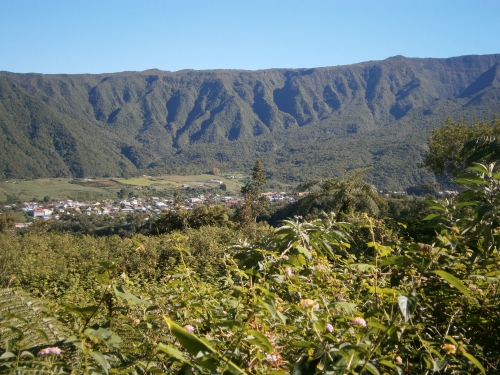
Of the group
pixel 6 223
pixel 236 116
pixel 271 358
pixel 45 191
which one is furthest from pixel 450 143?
pixel 236 116

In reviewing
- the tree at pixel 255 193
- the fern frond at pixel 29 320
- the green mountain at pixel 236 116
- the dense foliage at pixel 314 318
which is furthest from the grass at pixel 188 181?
the dense foliage at pixel 314 318

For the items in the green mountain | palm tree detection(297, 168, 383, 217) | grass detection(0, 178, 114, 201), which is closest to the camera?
palm tree detection(297, 168, 383, 217)

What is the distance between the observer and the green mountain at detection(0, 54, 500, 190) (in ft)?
300

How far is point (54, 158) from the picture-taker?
10281cm

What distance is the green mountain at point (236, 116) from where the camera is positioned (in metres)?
91.4

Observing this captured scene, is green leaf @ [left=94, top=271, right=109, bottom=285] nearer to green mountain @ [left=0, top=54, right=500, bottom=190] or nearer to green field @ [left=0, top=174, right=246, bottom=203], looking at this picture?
green field @ [left=0, top=174, right=246, bottom=203]

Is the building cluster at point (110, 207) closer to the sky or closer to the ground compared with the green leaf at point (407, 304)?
closer to the ground

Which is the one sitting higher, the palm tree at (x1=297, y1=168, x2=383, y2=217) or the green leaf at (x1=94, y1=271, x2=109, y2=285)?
the green leaf at (x1=94, y1=271, x2=109, y2=285)

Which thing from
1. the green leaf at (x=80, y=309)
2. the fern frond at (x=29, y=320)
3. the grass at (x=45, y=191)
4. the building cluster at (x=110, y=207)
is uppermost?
the green leaf at (x=80, y=309)

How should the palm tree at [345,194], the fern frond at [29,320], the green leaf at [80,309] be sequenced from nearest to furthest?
the green leaf at [80,309]
the fern frond at [29,320]
the palm tree at [345,194]

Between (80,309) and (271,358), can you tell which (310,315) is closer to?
(271,358)

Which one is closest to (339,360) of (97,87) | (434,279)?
(434,279)

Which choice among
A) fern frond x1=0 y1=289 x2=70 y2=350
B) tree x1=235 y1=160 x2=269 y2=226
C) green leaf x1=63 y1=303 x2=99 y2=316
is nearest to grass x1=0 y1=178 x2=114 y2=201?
tree x1=235 y1=160 x2=269 y2=226

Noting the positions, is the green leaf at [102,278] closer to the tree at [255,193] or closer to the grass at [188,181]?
the tree at [255,193]
